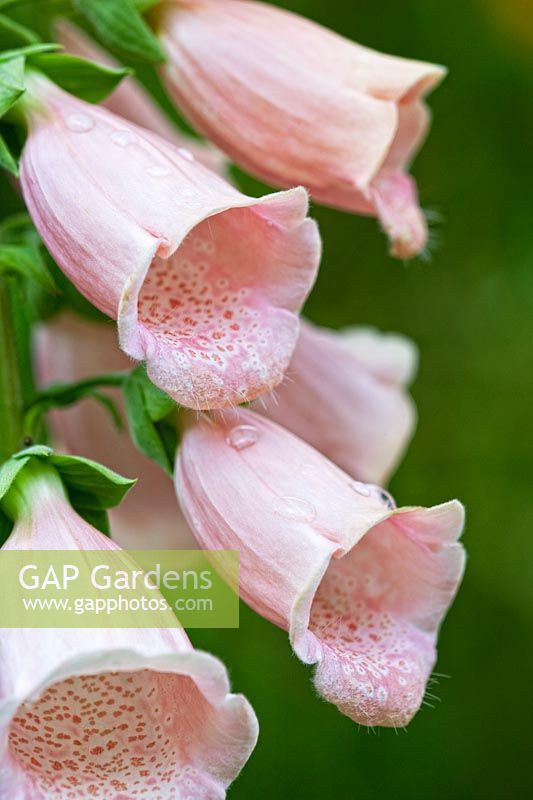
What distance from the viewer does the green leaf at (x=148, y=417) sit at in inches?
45.4

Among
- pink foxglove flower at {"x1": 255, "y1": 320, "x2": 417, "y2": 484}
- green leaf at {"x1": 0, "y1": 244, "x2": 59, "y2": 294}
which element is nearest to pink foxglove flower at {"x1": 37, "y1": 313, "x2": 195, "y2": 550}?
pink foxglove flower at {"x1": 255, "y1": 320, "x2": 417, "y2": 484}

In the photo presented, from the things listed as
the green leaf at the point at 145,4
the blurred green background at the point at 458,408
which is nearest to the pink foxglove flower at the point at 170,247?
the green leaf at the point at 145,4

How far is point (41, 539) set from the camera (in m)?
1.02

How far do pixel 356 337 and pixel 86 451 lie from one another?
429 millimetres

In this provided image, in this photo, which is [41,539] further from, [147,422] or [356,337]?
[356,337]

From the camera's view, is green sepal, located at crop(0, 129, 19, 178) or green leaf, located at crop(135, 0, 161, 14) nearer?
green sepal, located at crop(0, 129, 19, 178)

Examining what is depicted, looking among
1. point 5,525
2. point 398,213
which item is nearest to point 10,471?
point 5,525

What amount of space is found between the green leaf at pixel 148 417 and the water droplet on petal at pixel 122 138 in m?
0.21

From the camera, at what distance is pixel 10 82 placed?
1.11m

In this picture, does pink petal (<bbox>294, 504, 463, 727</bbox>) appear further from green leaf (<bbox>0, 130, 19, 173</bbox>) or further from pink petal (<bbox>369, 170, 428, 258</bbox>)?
green leaf (<bbox>0, 130, 19, 173</bbox>)

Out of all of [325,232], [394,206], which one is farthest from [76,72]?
[325,232]

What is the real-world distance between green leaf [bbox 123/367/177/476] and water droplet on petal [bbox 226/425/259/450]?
0.06 m

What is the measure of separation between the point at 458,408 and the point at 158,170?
1438mm

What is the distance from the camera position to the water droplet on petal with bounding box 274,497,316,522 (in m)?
1.05
